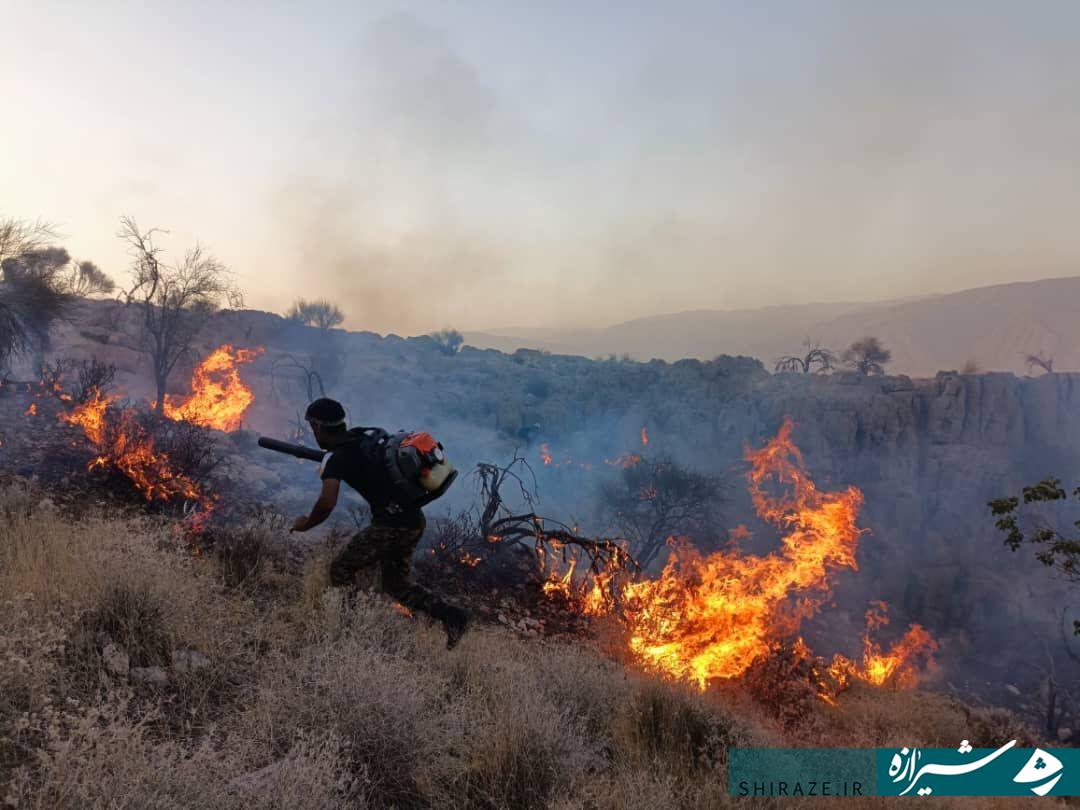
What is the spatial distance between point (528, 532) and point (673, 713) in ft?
16.6

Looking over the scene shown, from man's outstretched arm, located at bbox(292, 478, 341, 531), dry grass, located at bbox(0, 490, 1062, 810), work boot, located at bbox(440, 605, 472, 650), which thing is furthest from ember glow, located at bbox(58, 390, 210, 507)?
work boot, located at bbox(440, 605, 472, 650)

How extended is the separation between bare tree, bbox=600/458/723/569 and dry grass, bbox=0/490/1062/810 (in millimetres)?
17696

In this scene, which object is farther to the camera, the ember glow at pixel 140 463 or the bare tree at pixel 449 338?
the bare tree at pixel 449 338

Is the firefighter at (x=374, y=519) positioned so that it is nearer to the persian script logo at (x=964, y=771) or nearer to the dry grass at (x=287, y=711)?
the dry grass at (x=287, y=711)

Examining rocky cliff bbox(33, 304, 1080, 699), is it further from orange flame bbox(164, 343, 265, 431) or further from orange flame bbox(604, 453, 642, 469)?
orange flame bbox(164, 343, 265, 431)

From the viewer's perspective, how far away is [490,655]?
506 cm

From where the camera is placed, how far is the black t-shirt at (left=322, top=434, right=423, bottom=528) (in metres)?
4.73

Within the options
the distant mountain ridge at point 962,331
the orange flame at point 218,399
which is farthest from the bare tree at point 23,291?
the distant mountain ridge at point 962,331

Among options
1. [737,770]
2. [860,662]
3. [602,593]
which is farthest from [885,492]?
[737,770]

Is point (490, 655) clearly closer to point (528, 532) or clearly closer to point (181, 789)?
point (181, 789)

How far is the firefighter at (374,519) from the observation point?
4.72 meters

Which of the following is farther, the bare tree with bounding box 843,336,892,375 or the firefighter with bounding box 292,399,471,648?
the bare tree with bounding box 843,336,892,375

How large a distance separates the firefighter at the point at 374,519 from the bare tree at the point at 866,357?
42491 millimetres

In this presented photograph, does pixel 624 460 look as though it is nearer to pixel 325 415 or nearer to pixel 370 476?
pixel 370 476
